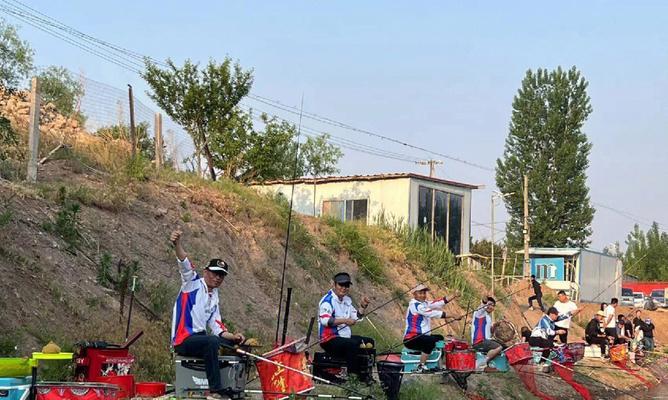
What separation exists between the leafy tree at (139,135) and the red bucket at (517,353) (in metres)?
9.03

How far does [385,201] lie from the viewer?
3047cm

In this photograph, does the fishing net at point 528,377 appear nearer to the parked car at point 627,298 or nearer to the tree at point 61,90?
the tree at point 61,90

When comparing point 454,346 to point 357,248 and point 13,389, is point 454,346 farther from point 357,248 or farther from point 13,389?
point 357,248

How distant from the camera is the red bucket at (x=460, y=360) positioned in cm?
1342

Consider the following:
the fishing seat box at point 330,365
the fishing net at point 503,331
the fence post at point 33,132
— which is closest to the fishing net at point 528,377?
the fishing net at point 503,331

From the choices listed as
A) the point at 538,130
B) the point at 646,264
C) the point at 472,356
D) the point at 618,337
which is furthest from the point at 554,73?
the point at 472,356

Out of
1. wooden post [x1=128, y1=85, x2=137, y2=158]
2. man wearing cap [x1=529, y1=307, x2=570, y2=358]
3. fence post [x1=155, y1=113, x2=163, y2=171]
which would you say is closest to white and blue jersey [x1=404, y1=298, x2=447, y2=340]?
man wearing cap [x1=529, y1=307, x2=570, y2=358]

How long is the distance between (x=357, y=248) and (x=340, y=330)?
43.4 ft

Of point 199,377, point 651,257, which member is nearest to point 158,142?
point 199,377

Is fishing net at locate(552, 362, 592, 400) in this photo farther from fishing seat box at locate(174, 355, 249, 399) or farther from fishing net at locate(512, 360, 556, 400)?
fishing seat box at locate(174, 355, 249, 399)

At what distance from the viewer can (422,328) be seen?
1298 cm

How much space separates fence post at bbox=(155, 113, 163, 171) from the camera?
64.3 ft

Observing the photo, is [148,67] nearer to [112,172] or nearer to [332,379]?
[112,172]

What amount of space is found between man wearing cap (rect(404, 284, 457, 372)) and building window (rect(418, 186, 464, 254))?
1704cm
